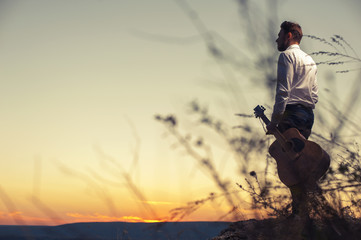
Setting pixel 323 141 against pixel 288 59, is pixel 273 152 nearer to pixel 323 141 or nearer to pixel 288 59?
pixel 288 59

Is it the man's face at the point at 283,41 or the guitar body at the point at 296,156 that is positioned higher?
the man's face at the point at 283,41

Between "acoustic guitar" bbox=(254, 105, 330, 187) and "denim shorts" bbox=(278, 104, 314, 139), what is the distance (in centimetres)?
11

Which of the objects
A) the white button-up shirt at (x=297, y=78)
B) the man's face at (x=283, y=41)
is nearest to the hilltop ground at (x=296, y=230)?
the white button-up shirt at (x=297, y=78)

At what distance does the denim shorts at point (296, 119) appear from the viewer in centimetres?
418

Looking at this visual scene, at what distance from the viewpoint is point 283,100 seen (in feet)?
13.1

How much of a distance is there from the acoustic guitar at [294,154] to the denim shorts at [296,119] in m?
0.11

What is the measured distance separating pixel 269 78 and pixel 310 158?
210 centimetres

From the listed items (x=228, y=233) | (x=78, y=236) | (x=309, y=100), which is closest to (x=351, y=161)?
(x=309, y=100)

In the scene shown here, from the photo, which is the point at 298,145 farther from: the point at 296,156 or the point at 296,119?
the point at 296,119

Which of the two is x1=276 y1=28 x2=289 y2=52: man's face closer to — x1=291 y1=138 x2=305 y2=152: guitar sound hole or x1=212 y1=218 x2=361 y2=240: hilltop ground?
x1=291 y1=138 x2=305 y2=152: guitar sound hole

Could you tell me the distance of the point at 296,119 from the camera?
165 inches

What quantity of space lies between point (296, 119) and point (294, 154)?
1.52ft

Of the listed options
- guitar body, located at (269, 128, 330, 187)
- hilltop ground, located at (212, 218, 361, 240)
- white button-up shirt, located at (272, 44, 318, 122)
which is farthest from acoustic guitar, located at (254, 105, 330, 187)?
hilltop ground, located at (212, 218, 361, 240)

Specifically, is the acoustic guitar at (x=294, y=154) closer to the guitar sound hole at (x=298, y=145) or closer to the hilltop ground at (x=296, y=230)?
the guitar sound hole at (x=298, y=145)
